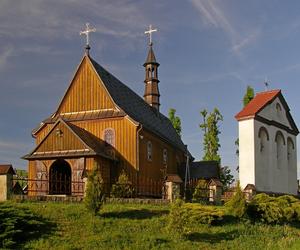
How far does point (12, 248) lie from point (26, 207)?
13.3 ft

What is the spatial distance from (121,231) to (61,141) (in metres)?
10.7

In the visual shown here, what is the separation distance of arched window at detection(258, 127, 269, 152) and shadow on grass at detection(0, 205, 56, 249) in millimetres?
14881

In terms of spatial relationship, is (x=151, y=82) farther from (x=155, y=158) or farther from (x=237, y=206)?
(x=237, y=206)

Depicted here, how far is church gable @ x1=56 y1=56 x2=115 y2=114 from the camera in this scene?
29.9 m

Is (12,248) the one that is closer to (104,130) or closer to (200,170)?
(104,130)

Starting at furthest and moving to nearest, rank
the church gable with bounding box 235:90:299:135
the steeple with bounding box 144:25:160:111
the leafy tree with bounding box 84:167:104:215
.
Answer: the steeple with bounding box 144:25:160:111 < the church gable with bounding box 235:90:299:135 < the leafy tree with bounding box 84:167:104:215

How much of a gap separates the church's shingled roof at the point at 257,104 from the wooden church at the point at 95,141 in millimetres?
5708

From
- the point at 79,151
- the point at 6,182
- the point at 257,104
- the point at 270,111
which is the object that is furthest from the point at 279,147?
the point at 6,182

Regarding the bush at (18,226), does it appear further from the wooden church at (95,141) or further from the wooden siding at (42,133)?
the wooden siding at (42,133)

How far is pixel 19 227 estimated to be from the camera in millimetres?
16078

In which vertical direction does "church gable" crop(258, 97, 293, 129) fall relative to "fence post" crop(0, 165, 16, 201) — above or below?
above

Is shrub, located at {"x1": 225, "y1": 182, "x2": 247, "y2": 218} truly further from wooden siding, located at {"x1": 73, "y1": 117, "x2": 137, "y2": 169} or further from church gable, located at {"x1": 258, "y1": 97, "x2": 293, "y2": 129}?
wooden siding, located at {"x1": 73, "y1": 117, "x2": 137, "y2": 169}

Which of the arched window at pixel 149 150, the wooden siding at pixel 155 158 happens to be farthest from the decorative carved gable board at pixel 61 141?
the arched window at pixel 149 150

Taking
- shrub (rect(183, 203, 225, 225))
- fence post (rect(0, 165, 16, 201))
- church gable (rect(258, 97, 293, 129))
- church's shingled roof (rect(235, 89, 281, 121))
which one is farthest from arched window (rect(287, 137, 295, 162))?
fence post (rect(0, 165, 16, 201))
